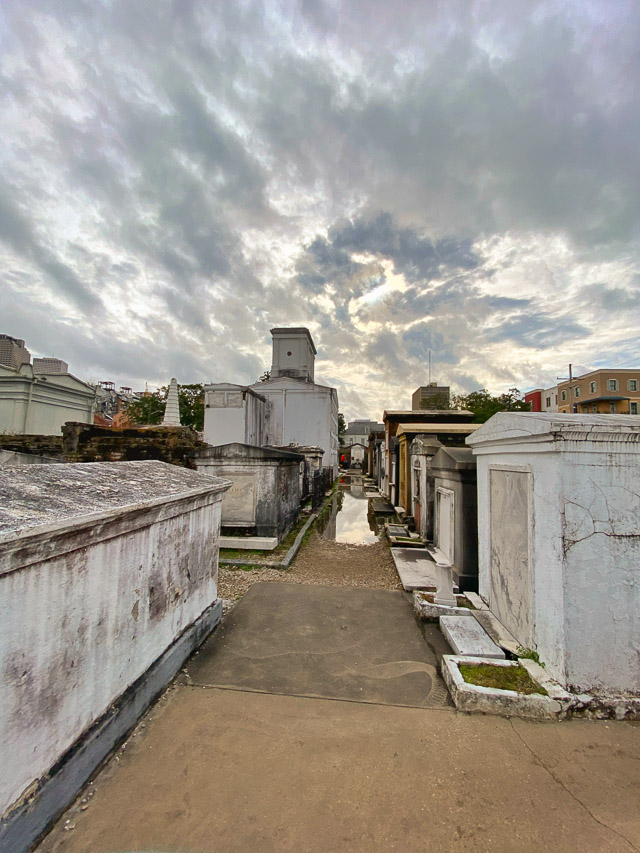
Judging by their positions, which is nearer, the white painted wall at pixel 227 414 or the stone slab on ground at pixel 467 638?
the stone slab on ground at pixel 467 638

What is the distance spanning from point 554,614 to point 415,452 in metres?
7.86

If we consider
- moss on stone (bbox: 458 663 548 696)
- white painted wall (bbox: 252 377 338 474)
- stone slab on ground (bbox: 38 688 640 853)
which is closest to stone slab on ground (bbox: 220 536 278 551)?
stone slab on ground (bbox: 38 688 640 853)

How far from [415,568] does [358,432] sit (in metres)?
79.1

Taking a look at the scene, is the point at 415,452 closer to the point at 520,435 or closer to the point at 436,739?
the point at 520,435

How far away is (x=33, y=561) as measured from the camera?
1.96 m

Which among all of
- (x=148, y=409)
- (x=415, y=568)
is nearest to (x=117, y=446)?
(x=415, y=568)

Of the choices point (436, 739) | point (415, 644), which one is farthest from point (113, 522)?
point (415, 644)

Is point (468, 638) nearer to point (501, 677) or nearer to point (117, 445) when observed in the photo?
point (501, 677)

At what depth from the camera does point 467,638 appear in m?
4.02

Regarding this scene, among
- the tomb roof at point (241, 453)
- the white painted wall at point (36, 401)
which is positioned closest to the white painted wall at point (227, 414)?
the white painted wall at point (36, 401)

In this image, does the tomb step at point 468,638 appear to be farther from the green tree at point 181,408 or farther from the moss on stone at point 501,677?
the green tree at point 181,408

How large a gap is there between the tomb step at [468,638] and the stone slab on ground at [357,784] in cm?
73

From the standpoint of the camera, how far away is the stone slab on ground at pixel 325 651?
347 cm

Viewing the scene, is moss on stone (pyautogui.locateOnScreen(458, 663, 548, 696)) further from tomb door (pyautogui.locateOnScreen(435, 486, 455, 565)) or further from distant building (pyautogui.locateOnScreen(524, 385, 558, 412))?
distant building (pyautogui.locateOnScreen(524, 385, 558, 412))
